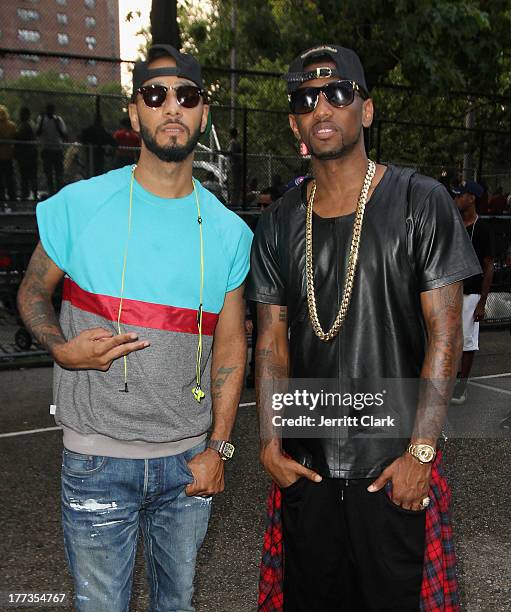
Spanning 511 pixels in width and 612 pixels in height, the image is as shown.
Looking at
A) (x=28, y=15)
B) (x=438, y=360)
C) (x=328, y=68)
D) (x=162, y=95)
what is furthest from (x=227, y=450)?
(x=28, y=15)

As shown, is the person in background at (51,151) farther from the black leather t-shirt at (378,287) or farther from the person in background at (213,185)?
the black leather t-shirt at (378,287)

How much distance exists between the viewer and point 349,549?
8.22 feet

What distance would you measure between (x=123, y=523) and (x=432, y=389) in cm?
106

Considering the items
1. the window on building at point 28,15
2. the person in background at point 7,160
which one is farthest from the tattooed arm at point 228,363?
the window on building at point 28,15

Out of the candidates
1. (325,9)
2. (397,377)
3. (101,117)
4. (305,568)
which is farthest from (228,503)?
(101,117)

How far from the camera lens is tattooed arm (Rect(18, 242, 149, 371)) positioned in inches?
89.2

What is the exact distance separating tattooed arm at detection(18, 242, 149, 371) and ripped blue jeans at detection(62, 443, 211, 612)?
1.09ft

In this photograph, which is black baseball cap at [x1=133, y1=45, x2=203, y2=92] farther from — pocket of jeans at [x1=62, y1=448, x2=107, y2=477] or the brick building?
the brick building

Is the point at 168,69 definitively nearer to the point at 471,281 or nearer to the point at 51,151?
the point at 471,281

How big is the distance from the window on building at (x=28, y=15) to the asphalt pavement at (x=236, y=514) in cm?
7116

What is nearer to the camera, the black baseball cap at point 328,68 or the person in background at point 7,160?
the black baseball cap at point 328,68

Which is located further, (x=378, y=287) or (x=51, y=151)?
(x=51, y=151)

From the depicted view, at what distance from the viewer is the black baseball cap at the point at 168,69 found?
2.61 meters

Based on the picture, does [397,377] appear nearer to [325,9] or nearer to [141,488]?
[141,488]
